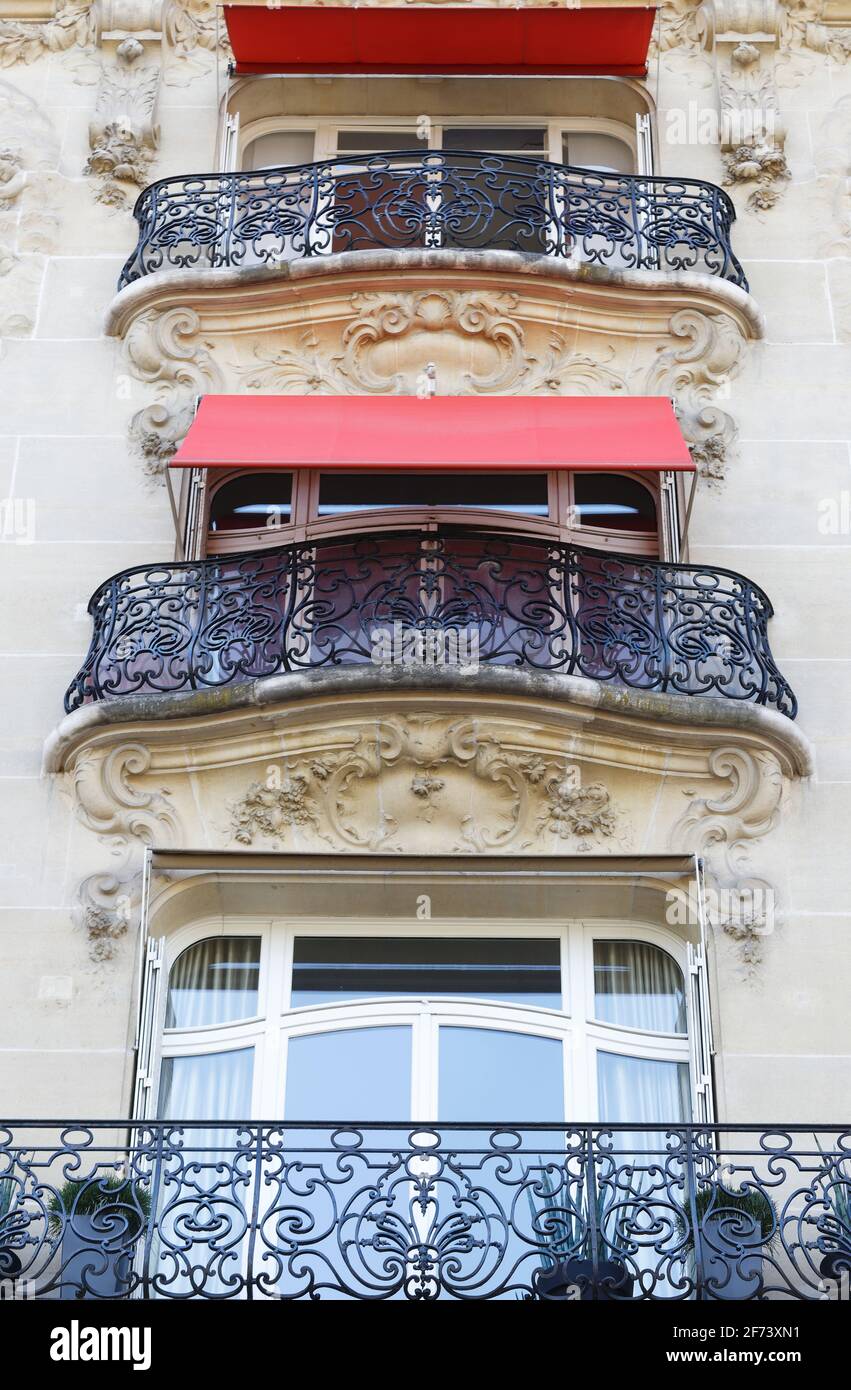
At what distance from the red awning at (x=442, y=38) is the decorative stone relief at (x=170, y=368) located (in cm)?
235

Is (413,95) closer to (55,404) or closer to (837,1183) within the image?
(55,404)

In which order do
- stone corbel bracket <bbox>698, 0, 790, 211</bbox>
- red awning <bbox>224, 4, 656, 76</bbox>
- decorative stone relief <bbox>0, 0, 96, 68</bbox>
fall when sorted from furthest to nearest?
decorative stone relief <bbox>0, 0, 96, 68</bbox> < red awning <bbox>224, 4, 656, 76</bbox> < stone corbel bracket <bbox>698, 0, 790, 211</bbox>

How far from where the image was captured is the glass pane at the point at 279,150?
1498 centimetres

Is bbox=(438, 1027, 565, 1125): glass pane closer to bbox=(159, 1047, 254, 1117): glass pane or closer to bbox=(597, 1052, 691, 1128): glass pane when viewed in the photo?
bbox=(597, 1052, 691, 1128): glass pane

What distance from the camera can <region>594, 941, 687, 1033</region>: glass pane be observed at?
Result: 11.3m

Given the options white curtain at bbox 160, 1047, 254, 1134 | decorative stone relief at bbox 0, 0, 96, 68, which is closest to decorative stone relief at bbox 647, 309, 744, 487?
white curtain at bbox 160, 1047, 254, 1134

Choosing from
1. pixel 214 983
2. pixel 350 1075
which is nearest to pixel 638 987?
pixel 350 1075

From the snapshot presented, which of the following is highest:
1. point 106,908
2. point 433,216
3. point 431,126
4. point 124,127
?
point 431,126

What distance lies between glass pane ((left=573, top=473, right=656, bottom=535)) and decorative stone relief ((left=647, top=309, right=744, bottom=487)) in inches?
17.9

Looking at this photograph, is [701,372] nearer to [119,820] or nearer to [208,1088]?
[119,820]

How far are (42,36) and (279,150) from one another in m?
1.81

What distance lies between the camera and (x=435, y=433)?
12.2 metres

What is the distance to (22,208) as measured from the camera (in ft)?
45.6
